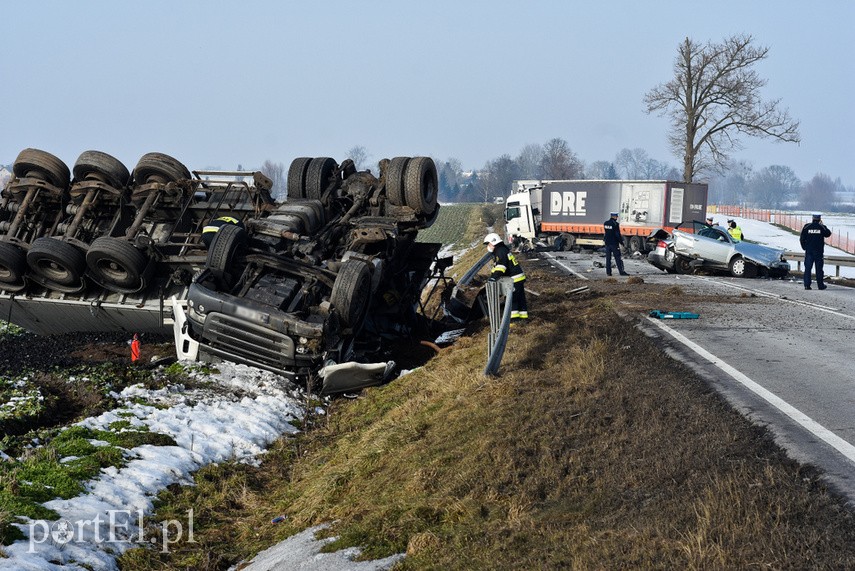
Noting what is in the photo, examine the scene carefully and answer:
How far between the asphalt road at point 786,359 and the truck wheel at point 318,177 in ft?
17.0

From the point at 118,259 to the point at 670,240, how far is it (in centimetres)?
1346

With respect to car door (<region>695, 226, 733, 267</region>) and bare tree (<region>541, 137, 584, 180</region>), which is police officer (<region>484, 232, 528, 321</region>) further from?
bare tree (<region>541, 137, 584, 180</region>)

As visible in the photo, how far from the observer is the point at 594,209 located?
32656mm

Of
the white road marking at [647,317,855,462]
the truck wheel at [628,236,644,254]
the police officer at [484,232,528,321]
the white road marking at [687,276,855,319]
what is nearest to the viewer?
the white road marking at [647,317,855,462]

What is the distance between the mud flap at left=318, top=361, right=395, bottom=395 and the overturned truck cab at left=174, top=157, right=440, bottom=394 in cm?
1

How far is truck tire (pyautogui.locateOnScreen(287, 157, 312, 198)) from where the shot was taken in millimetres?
13031

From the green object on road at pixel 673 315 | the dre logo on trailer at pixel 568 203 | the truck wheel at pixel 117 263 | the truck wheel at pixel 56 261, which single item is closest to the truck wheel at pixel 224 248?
the truck wheel at pixel 117 263

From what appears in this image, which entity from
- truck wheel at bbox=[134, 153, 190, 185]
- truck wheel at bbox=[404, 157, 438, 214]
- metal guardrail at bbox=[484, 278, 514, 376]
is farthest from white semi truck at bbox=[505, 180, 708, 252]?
metal guardrail at bbox=[484, 278, 514, 376]

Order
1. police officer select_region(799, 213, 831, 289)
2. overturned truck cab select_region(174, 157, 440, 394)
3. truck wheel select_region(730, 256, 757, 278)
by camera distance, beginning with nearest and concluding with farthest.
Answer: overturned truck cab select_region(174, 157, 440, 394), police officer select_region(799, 213, 831, 289), truck wheel select_region(730, 256, 757, 278)

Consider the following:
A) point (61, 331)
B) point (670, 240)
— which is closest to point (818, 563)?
point (61, 331)

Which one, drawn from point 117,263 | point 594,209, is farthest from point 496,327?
point 594,209

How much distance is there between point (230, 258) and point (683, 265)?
13.0 m

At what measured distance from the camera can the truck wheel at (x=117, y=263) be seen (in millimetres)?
11336

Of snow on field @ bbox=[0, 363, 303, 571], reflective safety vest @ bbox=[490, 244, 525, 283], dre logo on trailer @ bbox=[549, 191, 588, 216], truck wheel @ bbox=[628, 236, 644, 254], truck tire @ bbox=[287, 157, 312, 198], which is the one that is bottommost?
snow on field @ bbox=[0, 363, 303, 571]
